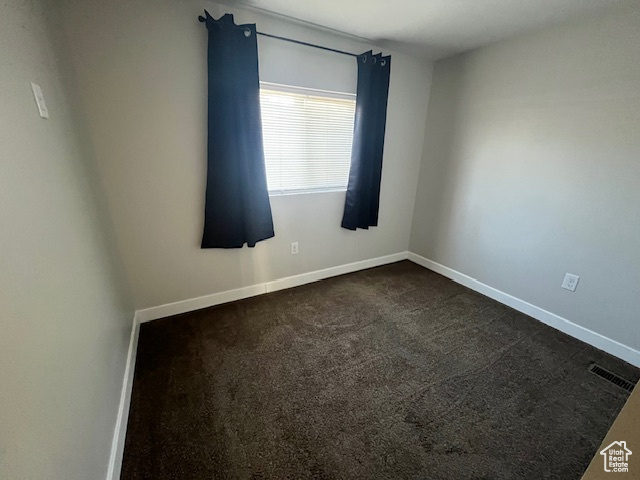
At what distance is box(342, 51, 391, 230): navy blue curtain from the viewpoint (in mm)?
2317

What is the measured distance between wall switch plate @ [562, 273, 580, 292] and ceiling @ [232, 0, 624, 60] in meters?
1.74

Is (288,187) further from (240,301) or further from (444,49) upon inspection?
(444,49)

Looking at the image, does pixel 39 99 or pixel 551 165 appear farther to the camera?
pixel 551 165

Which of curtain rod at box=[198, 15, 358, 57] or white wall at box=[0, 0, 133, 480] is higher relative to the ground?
curtain rod at box=[198, 15, 358, 57]

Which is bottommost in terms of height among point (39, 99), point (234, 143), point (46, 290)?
point (46, 290)

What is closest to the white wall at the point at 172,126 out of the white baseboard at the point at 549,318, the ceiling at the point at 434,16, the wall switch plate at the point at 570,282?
the ceiling at the point at 434,16

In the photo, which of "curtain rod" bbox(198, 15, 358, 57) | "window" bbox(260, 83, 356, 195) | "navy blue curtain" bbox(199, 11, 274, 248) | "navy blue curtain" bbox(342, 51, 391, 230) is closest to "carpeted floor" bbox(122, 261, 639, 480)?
"navy blue curtain" bbox(199, 11, 274, 248)

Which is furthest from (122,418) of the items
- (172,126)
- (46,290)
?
(172,126)

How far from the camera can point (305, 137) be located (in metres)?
2.29

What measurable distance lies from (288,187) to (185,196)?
2.72ft

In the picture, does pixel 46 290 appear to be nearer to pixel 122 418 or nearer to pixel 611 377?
pixel 122 418

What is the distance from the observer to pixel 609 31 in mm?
1659

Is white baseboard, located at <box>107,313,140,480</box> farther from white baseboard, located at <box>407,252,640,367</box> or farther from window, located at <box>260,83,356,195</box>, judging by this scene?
white baseboard, located at <box>407,252,640,367</box>

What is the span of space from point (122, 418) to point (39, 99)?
55.8 inches
